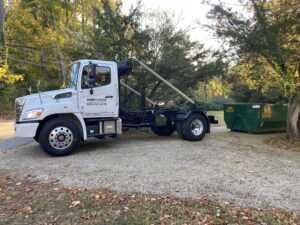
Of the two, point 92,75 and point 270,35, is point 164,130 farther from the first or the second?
point 270,35

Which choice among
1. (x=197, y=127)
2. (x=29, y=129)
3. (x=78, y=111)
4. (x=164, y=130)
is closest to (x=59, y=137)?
(x=29, y=129)

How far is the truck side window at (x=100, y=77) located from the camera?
8.86 m

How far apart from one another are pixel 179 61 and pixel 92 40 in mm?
3521

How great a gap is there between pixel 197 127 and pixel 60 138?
4.70m

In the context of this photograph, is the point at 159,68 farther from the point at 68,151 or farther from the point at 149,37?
the point at 68,151

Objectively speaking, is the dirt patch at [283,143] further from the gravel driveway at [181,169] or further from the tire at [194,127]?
the tire at [194,127]

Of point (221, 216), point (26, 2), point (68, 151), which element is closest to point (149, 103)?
point (68, 151)

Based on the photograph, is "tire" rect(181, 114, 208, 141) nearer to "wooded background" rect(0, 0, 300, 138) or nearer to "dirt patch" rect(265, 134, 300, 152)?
"wooded background" rect(0, 0, 300, 138)

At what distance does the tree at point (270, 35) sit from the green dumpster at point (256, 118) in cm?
166

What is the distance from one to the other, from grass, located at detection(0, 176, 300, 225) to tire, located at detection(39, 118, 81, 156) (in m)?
2.75

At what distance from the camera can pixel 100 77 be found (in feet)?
30.0

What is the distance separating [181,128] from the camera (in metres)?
10.8

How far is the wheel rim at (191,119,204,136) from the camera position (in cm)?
1079

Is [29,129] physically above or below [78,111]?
below
